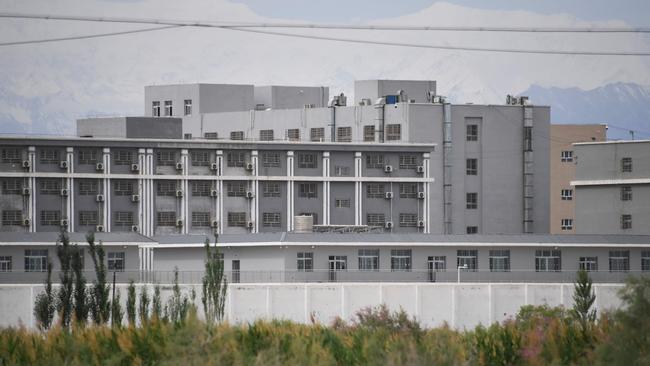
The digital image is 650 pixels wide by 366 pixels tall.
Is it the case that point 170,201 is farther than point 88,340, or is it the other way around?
point 170,201

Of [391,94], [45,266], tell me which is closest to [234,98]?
[391,94]

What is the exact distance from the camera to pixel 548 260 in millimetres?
91188

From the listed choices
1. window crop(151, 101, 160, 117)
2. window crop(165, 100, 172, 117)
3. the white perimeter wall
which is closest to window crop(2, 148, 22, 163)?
the white perimeter wall

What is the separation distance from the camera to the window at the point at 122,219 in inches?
4104

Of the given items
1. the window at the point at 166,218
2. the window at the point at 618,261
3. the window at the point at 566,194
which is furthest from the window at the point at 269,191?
the window at the point at 566,194

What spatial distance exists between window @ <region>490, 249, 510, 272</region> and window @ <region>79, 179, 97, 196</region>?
1063 inches

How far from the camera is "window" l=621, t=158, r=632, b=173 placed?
10588cm

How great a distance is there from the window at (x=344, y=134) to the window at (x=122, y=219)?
72.8 ft

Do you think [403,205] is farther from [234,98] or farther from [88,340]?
[88,340]

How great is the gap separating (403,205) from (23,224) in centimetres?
2438

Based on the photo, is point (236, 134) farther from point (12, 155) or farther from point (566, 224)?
point (566, 224)

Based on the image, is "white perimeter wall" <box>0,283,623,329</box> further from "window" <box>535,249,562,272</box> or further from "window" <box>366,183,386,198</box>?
"window" <box>366,183,386,198</box>

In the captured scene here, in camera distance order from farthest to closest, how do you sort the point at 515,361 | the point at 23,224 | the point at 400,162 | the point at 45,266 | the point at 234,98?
1. the point at 234,98
2. the point at 400,162
3. the point at 23,224
4. the point at 45,266
5. the point at 515,361

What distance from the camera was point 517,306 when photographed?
3297 inches
